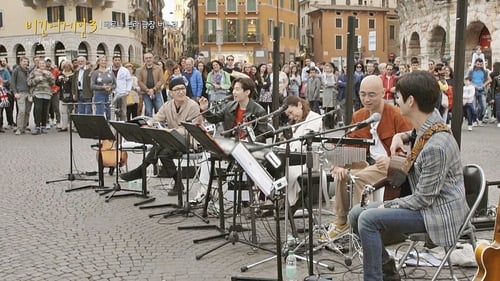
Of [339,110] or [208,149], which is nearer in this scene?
[208,149]

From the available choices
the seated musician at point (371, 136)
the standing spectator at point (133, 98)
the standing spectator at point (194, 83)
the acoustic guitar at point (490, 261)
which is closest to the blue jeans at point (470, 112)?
the standing spectator at point (194, 83)

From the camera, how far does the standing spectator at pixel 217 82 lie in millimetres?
15820

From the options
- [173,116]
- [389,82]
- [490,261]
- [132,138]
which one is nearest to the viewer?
[490,261]

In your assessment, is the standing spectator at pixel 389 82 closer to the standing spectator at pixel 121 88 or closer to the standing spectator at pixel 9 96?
the standing spectator at pixel 121 88

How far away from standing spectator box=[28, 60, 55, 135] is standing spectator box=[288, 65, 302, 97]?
6713mm

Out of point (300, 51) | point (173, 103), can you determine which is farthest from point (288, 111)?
point (300, 51)

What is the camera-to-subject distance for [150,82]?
49.8ft

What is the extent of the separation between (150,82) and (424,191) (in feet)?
38.8

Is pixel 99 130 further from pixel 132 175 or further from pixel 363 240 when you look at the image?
pixel 363 240

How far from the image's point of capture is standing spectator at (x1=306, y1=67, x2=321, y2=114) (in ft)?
59.3

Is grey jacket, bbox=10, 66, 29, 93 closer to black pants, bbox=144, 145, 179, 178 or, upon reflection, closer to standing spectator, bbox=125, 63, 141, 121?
standing spectator, bbox=125, 63, 141, 121

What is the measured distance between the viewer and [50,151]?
12797mm

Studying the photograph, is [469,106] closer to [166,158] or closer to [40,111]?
[40,111]

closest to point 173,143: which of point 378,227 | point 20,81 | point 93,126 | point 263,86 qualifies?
point 93,126
